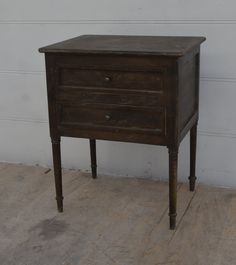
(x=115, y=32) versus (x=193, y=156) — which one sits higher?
(x=115, y=32)

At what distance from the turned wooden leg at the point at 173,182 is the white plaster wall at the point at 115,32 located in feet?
1.81

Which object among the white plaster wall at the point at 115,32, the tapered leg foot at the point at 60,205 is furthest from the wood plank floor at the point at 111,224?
the white plaster wall at the point at 115,32

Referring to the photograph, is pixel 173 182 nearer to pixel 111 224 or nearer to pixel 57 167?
pixel 111 224

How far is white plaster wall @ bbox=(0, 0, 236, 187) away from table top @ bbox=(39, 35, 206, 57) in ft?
0.61

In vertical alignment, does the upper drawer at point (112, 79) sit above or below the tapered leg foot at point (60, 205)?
above

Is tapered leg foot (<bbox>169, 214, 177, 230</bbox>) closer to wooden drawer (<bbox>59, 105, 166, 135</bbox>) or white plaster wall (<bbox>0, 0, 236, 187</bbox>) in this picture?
wooden drawer (<bbox>59, 105, 166, 135</bbox>)

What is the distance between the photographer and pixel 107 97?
214 centimetres

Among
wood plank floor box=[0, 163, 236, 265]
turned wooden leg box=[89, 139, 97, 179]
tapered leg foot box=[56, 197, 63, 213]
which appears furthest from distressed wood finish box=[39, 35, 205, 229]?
turned wooden leg box=[89, 139, 97, 179]

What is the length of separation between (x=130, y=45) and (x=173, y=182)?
2.11 ft

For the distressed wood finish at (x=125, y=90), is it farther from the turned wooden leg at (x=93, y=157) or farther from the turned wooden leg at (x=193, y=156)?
the turned wooden leg at (x=93, y=157)

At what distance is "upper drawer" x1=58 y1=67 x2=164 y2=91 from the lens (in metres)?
2.06

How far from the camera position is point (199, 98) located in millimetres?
2609

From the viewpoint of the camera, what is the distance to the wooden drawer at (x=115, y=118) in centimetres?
210

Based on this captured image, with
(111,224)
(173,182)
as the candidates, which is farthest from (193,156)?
(111,224)
